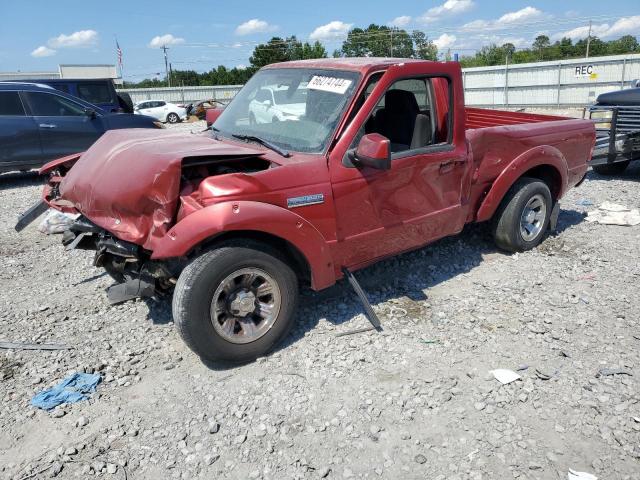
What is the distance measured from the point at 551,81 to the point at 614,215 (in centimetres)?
2157

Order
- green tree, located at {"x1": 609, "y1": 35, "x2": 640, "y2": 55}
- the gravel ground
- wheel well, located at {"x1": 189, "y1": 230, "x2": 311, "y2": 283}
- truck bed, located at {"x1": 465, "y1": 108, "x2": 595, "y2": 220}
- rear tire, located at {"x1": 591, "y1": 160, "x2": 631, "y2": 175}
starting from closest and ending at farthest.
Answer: the gravel ground < wheel well, located at {"x1": 189, "y1": 230, "x2": 311, "y2": 283} < truck bed, located at {"x1": 465, "y1": 108, "x2": 595, "y2": 220} < rear tire, located at {"x1": 591, "y1": 160, "x2": 631, "y2": 175} < green tree, located at {"x1": 609, "y1": 35, "x2": 640, "y2": 55}

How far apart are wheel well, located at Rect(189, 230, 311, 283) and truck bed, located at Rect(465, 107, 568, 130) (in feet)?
10.5

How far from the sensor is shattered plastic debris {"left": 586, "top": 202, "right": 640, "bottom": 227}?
252 inches

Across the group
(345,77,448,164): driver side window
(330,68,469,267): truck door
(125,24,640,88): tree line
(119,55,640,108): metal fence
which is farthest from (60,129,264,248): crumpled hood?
(125,24,640,88): tree line

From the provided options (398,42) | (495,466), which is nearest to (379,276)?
(495,466)

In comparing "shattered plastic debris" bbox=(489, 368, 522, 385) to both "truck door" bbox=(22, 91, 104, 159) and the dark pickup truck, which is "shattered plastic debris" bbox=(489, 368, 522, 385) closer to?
the dark pickup truck

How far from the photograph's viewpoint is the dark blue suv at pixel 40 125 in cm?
955

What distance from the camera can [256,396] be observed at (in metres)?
3.25

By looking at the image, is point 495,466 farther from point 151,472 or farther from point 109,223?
point 109,223

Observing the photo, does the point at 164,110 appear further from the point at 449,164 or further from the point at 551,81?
the point at 449,164

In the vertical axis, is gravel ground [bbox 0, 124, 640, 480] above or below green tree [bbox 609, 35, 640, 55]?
above

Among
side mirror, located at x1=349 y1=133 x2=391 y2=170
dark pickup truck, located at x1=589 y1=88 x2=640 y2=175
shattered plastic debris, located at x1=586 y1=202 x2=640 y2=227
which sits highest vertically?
side mirror, located at x1=349 y1=133 x2=391 y2=170

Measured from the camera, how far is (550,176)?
18.4 ft

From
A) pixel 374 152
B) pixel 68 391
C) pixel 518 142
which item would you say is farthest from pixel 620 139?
pixel 68 391
